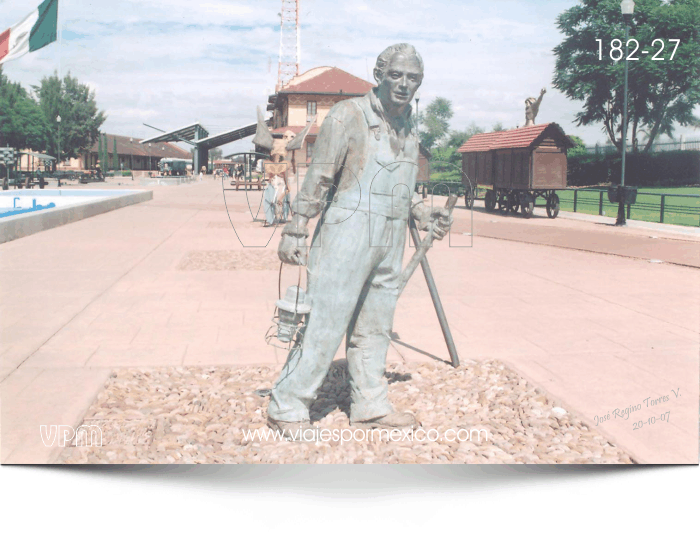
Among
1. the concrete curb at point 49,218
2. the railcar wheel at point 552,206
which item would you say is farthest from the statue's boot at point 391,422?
the railcar wheel at point 552,206

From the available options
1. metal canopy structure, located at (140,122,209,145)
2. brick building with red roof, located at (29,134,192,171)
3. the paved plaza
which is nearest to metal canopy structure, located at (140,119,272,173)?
metal canopy structure, located at (140,122,209,145)

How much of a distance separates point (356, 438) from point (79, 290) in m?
5.16

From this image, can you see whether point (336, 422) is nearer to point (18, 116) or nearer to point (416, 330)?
point (416, 330)

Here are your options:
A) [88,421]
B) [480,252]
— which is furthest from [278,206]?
[88,421]

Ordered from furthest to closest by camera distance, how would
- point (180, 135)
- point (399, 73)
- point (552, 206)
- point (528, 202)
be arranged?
point (180, 135), point (552, 206), point (528, 202), point (399, 73)

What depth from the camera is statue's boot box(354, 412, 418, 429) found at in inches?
153

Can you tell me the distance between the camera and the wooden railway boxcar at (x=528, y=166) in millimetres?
19672

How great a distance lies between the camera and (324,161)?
3.48 m

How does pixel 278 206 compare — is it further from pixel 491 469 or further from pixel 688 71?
pixel 491 469

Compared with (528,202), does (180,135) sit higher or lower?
higher

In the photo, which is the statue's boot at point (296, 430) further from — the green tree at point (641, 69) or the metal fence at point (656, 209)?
the metal fence at point (656, 209)

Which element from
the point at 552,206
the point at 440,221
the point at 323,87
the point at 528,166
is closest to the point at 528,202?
the point at 552,206

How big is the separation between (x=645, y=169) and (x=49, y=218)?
23.8m

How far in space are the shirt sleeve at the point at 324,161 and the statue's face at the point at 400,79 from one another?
246 millimetres
